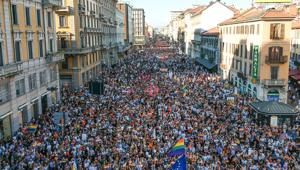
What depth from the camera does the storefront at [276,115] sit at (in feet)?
96.1

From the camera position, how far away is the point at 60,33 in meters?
48.5

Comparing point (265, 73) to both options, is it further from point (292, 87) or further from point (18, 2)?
point (18, 2)

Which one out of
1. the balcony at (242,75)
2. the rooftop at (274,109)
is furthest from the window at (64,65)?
the rooftop at (274,109)

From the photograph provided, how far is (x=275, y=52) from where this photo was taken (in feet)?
136

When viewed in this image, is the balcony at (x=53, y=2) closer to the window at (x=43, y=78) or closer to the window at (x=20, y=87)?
the window at (x=43, y=78)

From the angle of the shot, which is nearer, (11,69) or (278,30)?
(11,69)

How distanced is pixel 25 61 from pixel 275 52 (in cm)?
2948

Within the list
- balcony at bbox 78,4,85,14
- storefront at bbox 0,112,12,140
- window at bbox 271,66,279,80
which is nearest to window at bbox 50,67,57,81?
storefront at bbox 0,112,12,140

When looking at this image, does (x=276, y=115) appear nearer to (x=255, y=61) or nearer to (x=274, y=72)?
(x=274, y=72)

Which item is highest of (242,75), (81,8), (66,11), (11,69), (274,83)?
(81,8)

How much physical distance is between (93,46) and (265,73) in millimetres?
30626

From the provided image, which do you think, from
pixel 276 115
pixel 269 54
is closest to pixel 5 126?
pixel 276 115

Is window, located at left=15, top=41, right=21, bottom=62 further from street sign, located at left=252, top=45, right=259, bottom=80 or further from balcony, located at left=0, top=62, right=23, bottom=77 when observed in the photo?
street sign, located at left=252, top=45, right=259, bottom=80

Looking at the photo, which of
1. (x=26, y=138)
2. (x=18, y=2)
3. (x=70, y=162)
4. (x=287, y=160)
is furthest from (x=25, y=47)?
(x=287, y=160)
